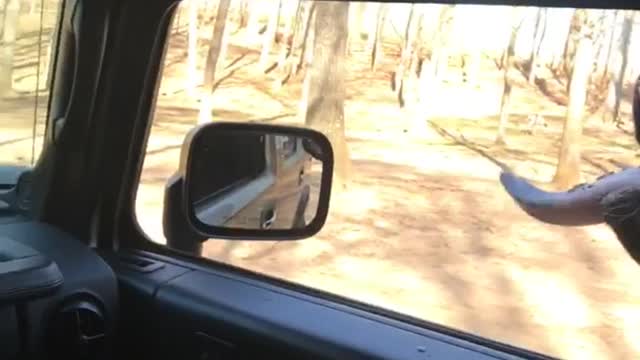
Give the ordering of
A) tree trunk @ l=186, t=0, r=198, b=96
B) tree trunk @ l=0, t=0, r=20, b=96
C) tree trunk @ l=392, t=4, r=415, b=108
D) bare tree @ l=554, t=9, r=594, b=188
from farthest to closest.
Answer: tree trunk @ l=392, t=4, r=415, b=108
tree trunk @ l=186, t=0, r=198, b=96
tree trunk @ l=0, t=0, r=20, b=96
bare tree @ l=554, t=9, r=594, b=188

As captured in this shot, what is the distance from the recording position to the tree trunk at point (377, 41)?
2.58m

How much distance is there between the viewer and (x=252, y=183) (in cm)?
245

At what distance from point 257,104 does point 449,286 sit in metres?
1.00

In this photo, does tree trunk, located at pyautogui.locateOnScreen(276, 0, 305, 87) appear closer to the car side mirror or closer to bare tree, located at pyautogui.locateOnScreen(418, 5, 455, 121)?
bare tree, located at pyautogui.locateOnScreen(418, 5, 455, 121)

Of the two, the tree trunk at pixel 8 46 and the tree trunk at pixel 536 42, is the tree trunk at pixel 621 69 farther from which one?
the tree trunk at pixel 8 46

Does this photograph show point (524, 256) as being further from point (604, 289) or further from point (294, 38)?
point (294, 38)

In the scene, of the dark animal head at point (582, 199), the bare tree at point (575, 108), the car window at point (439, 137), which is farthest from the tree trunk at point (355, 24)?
the dark animal head at point (582, 199)

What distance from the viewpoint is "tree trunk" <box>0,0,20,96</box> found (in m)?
2.43

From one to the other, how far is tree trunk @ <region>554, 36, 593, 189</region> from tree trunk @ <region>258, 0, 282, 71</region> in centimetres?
84

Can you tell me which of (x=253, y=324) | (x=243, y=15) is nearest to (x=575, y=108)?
(x=253, y=324)

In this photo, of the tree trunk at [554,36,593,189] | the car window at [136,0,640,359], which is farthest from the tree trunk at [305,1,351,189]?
the tree trunk at [554,36,593,189]

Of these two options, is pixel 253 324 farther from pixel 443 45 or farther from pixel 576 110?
pixel 443 45

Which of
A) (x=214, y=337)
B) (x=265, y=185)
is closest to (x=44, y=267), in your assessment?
(x=214, y=337)

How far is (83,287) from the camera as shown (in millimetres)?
2248
